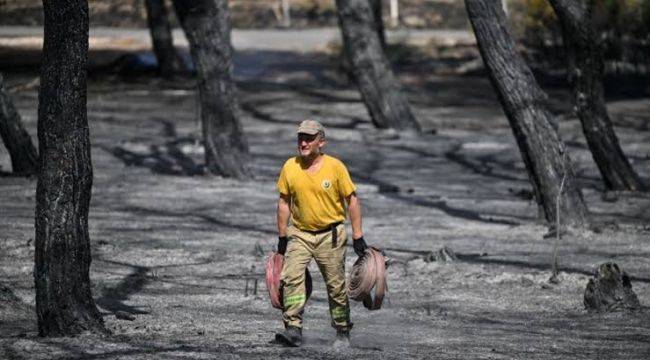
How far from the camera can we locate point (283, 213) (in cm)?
969

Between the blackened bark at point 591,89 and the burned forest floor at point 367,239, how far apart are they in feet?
1.22

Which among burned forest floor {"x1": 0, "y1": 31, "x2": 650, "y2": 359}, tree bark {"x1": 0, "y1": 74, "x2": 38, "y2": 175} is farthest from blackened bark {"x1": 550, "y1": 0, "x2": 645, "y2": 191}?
tree bark {"x1": 0, "y1": 74, "x2": 38, "y2": 175}

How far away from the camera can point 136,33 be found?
4803 centimetres

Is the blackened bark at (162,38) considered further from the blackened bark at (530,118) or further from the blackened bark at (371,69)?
the blackened bark at (530,118)

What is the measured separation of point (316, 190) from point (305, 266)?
524 mm

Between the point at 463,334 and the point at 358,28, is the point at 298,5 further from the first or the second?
the point at 463,334

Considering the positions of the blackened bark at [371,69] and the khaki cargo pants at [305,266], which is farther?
the blackened bark at [371,69]

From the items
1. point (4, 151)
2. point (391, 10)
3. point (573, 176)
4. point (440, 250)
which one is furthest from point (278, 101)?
point (391, 10)

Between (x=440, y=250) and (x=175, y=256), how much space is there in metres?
2.50

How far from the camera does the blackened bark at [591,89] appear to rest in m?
17.5

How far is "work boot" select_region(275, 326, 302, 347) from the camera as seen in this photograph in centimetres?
951

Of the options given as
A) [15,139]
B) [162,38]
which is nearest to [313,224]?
[15,139]

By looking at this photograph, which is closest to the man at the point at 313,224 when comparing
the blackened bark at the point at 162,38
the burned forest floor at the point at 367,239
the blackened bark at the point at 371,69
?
the burned forest floor at the point at 367,239

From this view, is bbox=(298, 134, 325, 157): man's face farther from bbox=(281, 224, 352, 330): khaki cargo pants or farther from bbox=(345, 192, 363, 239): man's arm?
bbox=(281, 224, 352, 330): khaki cargo pants
